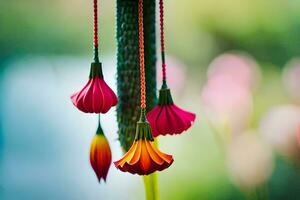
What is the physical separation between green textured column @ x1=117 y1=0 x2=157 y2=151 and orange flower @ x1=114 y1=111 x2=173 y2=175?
0.15 m

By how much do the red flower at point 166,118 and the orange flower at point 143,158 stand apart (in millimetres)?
85

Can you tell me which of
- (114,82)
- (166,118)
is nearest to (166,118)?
(166,118)

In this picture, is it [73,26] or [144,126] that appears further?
[73,26]

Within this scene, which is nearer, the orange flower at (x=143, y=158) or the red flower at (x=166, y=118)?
the orange flower at (x=143, y=158)

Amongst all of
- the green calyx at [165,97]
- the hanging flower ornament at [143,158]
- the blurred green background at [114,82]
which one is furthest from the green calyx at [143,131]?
the blurred green background at [114,82]

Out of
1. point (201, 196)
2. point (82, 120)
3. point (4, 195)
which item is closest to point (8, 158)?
point (4, 195)

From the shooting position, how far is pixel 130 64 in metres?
1.12

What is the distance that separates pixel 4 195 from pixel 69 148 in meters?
0.21

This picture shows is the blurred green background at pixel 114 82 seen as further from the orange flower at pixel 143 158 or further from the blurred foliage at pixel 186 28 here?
the orange flower at pixel 143 158

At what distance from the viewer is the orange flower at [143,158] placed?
3.09ft

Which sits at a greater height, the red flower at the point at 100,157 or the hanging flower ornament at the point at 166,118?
the hanging flower ornament at the point at 166,118

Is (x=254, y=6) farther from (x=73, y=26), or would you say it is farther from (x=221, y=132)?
(x=73, y=26)

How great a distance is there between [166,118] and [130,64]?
148 millimetres

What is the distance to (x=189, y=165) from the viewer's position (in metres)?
1.34
